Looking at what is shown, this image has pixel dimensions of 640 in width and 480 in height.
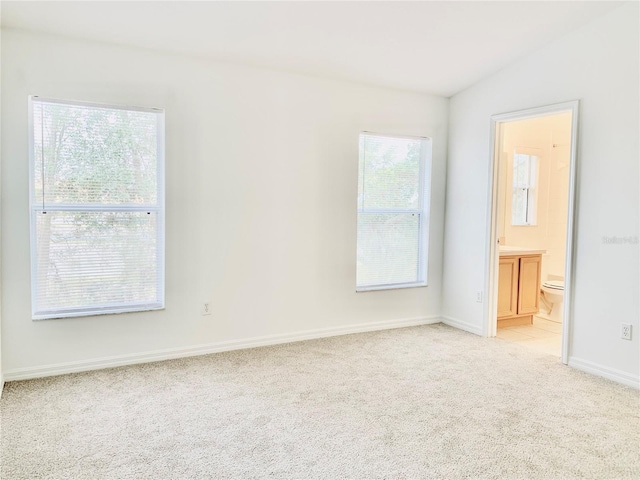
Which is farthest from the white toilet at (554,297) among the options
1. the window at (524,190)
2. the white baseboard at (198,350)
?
the white baseboard at (198,350)

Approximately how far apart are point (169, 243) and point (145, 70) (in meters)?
1.33

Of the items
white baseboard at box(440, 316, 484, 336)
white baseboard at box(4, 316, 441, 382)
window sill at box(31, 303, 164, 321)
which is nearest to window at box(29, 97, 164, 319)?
window sill at box(31, 303, 164, 321)

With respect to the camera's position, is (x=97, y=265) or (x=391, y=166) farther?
(x=391, y=166)

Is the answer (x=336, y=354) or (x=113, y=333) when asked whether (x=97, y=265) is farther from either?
(x=336, y=354)

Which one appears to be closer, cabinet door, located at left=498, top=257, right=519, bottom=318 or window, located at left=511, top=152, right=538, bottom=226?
cabinet door, located at left=498, top=257, right=519, bottom=318

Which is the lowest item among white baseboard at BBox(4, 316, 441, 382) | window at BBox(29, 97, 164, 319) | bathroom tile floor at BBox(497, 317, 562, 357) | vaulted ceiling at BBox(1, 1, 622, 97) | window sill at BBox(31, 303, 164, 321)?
bathroom tile floor at BBox(497, 317, 562, 357)

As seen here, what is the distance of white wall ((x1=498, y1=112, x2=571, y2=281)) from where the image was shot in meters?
5.39

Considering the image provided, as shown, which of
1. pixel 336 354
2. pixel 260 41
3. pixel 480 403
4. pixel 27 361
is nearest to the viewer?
pixel 480 403

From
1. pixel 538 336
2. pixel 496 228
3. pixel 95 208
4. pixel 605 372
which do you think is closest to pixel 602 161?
pixel 496 228

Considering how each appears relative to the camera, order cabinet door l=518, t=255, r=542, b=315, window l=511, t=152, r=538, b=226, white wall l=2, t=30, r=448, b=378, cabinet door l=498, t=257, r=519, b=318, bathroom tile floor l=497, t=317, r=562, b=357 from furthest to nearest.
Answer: window l=511, t=152, r=538, b=226
cabinet door l=518, t=255, r=542, b=315
cabinet door l=498, t=257, r=519, b=318
bathroom tile floor l=497, t=317, r=562, b=357
white wall l=2, t=30, r=448, b=378

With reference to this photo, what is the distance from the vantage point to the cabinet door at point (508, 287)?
4.57 metres

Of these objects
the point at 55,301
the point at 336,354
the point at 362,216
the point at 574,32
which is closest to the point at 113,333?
the point at 55,301

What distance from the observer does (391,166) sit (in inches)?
175

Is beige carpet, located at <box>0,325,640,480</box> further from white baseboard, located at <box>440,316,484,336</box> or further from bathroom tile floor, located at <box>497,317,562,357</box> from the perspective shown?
white baseboard, located at <box>440,316,484,336</box>
